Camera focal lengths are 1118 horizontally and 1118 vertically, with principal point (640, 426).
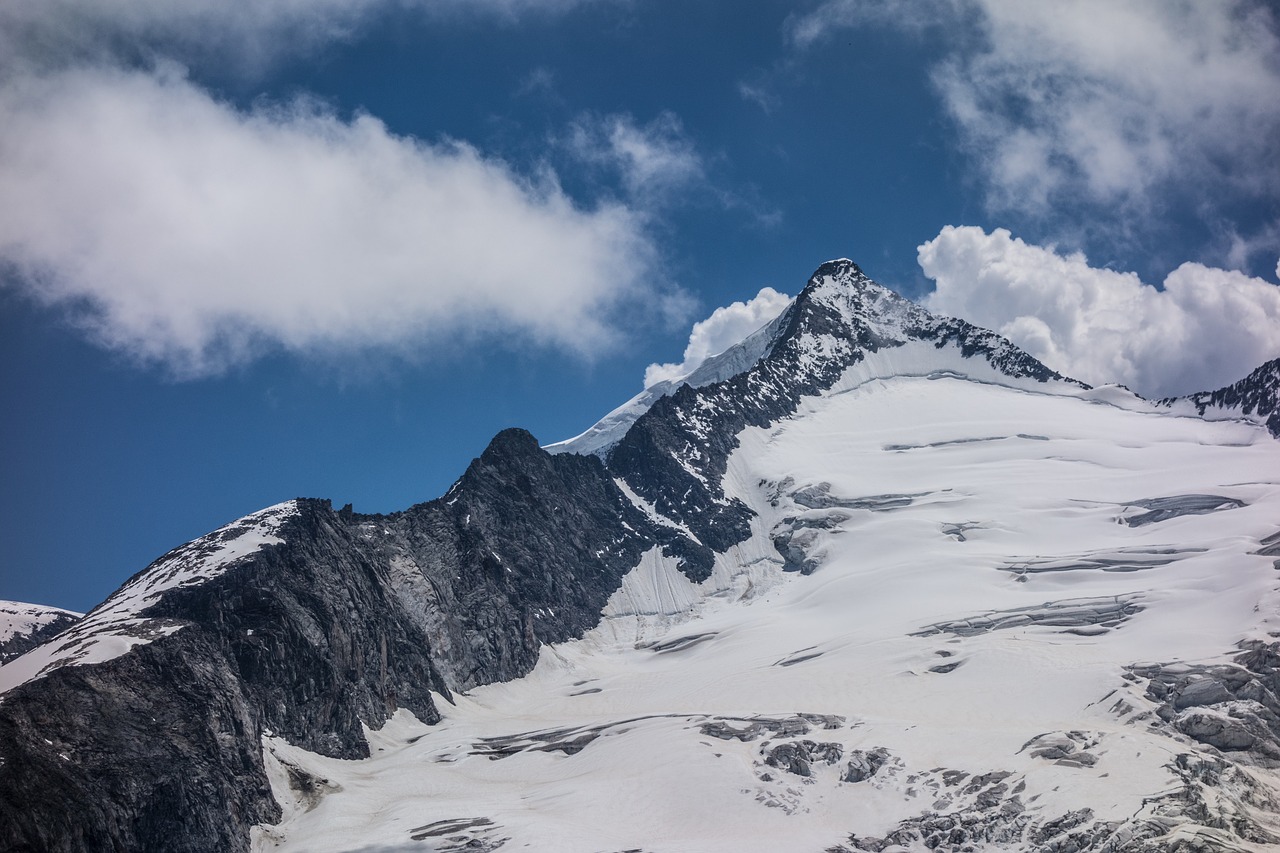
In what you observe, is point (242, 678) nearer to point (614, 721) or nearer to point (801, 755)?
point (614, 721)

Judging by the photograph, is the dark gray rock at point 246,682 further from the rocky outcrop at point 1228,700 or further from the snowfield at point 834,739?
the rocky outcrop at point 1228,700

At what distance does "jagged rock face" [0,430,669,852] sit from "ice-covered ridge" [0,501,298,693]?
1.80ft

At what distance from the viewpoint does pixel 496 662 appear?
185 metres

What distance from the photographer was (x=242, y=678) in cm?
12769

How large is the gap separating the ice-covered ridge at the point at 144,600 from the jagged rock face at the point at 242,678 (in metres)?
0.55

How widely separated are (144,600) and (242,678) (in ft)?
51.2

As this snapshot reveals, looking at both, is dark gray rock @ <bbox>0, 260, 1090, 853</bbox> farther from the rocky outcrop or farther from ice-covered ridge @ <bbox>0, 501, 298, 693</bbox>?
the rocky outcrop

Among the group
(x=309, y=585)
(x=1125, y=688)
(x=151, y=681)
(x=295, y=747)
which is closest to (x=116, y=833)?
(x=151, y=681)

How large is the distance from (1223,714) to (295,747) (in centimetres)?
10154

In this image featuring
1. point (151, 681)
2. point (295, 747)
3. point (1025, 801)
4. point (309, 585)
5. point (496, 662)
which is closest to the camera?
point (1025, 801)

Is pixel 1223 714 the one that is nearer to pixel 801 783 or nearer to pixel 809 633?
pixel 801 783

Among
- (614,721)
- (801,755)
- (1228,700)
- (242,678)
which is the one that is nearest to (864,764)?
(801,755)

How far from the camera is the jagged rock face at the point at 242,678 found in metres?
93.8

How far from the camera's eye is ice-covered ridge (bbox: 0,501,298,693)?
108438 millimetres
